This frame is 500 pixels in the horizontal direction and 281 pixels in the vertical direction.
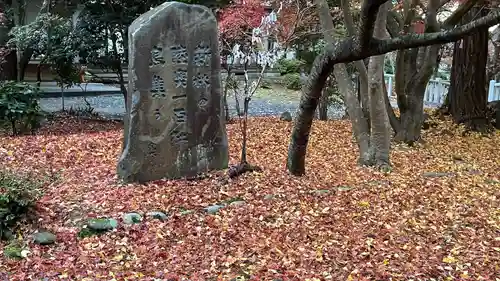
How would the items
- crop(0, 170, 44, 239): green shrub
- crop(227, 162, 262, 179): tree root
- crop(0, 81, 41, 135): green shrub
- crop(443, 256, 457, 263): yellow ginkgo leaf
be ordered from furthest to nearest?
1. crop(0, 81, 41, 135): green shrub
2. crop(227, 162, 262, 179): tree root
3. crop(0, 170, 44, 239): green shrub
4. crop(443, 256, 457, 263): yellow ginkgo leaf

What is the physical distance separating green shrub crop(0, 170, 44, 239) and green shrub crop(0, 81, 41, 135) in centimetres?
471

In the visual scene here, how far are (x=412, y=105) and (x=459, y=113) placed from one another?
255cm

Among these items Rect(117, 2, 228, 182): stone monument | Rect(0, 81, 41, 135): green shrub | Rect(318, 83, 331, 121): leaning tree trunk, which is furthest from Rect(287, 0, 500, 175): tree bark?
Rect(318, 83, 331, 121): leaning tree trunk

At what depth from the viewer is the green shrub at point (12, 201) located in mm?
4258

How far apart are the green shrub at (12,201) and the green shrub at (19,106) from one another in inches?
186

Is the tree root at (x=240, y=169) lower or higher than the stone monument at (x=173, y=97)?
lower

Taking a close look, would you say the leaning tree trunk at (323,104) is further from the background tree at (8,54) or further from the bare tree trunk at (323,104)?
the background tree at (8,54)

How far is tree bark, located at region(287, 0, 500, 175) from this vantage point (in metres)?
3.74

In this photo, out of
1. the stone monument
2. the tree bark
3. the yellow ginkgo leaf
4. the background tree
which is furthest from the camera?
the background tree

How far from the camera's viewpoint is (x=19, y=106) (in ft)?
29.2

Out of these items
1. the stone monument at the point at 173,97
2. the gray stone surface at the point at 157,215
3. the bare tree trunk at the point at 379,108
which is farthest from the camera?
the bare tree trunk at the point at 379,108

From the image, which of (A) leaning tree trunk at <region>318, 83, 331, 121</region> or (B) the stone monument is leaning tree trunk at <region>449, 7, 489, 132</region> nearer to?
(A) leaning tree trunk at <region>318, 83, 331, 121</region>

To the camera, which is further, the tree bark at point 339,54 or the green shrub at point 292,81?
the green shrub at point 292,81

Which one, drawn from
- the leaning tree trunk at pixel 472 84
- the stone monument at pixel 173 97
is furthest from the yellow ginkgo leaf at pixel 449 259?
the leaning tree trunk at pixel 472 84
